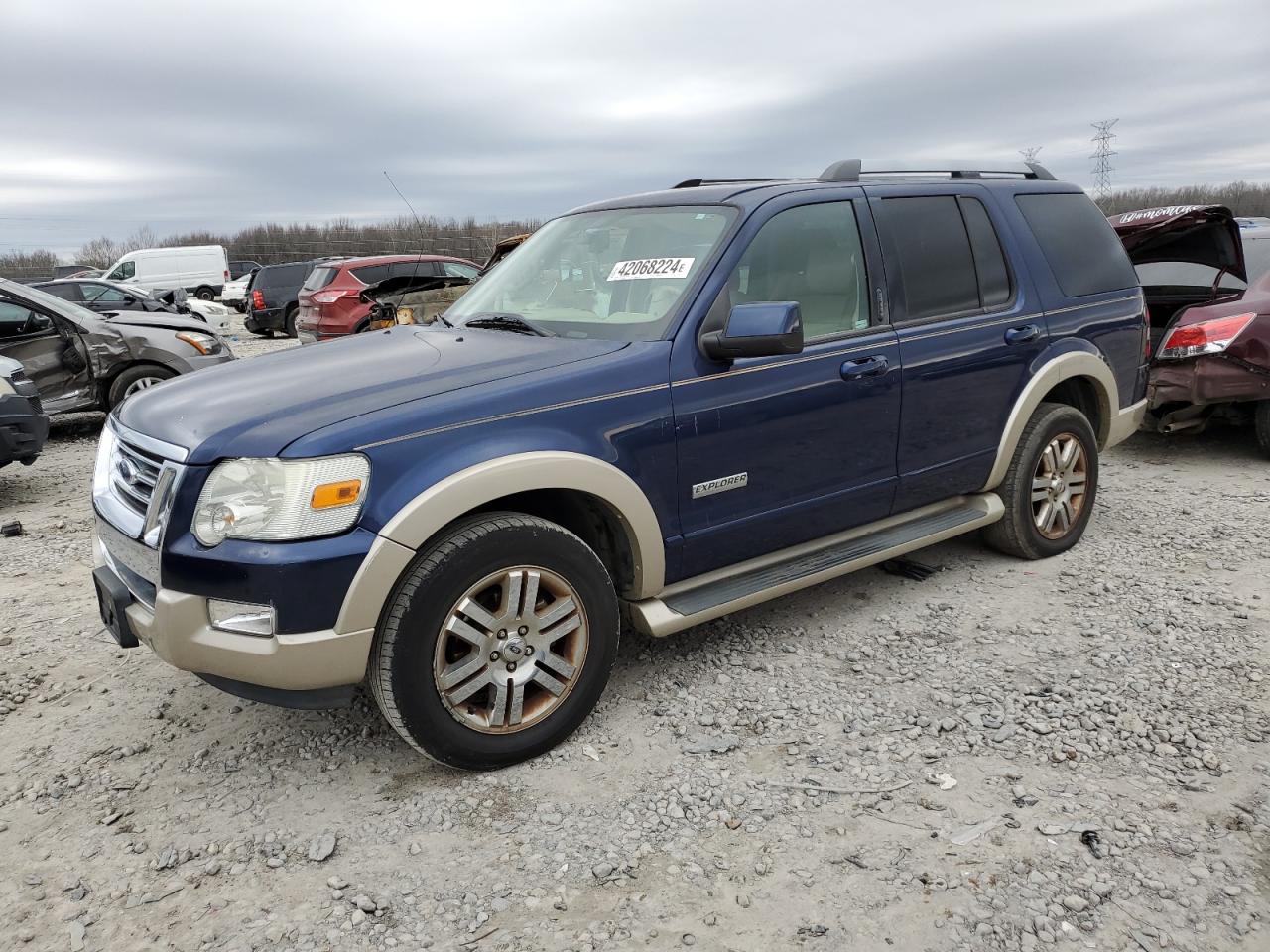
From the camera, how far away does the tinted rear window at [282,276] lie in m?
21.0

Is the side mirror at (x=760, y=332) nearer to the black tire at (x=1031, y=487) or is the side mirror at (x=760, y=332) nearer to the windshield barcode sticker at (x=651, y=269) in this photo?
the windshield barcode sticker at (x=651, y=269)

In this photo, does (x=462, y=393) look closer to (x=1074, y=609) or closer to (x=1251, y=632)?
(x=1074, y=609)

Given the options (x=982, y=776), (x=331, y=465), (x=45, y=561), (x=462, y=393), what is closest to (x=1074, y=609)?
(x=982, y=776)

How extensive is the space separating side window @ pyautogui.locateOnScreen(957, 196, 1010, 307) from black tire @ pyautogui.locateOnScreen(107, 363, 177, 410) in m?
7.64

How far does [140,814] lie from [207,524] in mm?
1006

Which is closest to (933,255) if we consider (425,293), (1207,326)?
(1207,326)

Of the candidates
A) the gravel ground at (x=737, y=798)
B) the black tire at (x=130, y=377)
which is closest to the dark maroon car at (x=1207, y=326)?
the gravel ground at (x=737, y=798)

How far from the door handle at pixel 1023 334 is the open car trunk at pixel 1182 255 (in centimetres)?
230

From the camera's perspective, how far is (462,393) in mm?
2949

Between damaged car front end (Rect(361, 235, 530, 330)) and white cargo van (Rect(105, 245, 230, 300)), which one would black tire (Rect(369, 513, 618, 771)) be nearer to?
damaged car front end (Rect(361, 235, 530, 330))

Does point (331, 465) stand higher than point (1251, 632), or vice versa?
point (331, 465)

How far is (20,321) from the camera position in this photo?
28.2ft

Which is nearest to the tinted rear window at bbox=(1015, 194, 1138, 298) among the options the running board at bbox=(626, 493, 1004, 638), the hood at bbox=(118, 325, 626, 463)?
the running board at bbox=(626, 493, 1004, 638)

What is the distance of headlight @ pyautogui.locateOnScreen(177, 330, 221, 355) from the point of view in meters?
9.36
